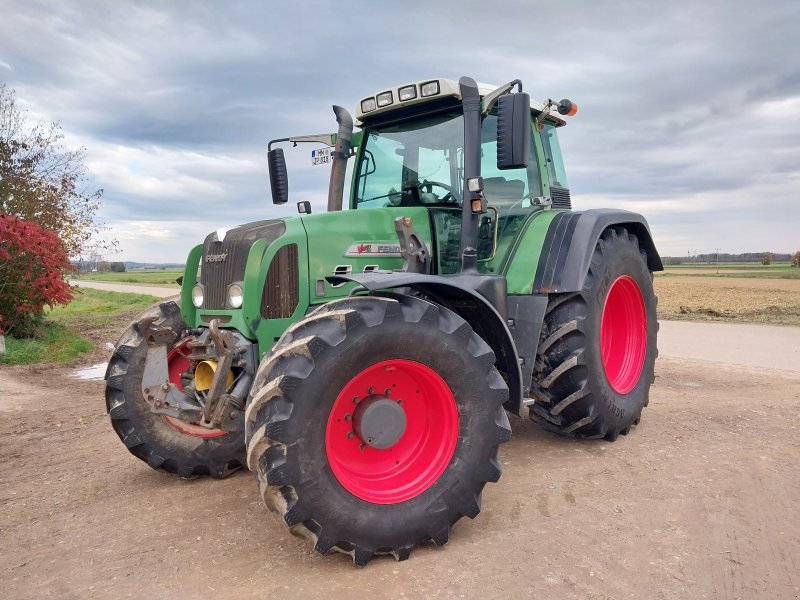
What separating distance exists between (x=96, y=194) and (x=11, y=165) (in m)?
4.10

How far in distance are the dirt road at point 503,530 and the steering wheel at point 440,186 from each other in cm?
198

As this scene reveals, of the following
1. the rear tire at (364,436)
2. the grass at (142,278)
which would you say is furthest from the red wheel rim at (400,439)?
the grass at (142,278)

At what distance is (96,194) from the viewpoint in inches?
730

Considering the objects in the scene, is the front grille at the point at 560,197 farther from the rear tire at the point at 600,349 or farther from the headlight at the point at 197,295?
the headlight at the point at 197,295

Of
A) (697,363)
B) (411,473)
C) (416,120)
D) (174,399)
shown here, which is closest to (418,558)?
(411,473)

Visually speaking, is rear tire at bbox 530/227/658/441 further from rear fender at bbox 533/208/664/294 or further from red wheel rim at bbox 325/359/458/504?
red wheel rim at bbox 325/359/458/504

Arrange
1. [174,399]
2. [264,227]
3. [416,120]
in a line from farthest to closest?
[416,120]
[264,227]
[174,399]

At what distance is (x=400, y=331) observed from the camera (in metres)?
3.29

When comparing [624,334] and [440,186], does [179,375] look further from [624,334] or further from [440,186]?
[624,334]

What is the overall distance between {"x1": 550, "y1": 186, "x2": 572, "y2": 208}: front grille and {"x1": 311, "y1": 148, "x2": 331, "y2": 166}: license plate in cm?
190

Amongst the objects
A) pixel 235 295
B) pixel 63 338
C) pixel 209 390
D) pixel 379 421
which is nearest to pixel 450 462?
pixel 379 421

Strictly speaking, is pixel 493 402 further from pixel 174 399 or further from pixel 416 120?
pixel 416 120

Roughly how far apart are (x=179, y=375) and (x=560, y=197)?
347 cm

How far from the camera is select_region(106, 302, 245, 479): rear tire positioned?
173 inches
